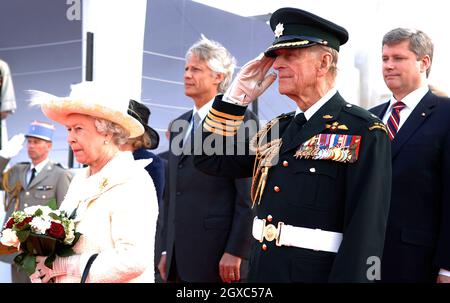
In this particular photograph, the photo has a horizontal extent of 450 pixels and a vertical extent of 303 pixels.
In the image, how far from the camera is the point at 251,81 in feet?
10.0

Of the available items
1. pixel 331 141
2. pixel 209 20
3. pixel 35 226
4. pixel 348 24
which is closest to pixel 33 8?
pixel 209 20

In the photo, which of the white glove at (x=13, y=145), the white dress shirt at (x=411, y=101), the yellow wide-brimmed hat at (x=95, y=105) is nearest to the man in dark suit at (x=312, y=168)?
the yellow wide-brimmed hat at (x=95, y=105)

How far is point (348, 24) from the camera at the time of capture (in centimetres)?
673

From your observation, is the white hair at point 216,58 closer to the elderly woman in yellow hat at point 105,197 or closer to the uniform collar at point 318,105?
the elderly woman in yellow hat at point 105,197

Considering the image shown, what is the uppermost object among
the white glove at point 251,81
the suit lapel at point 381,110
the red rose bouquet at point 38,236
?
the white glove at point 251,81

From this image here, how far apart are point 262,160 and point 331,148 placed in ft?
1.15

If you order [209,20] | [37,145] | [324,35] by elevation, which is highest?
[209,20]

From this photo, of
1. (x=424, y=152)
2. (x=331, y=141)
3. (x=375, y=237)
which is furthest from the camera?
(x=424, y=152)

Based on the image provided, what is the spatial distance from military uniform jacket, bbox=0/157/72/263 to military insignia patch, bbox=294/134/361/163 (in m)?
4.76

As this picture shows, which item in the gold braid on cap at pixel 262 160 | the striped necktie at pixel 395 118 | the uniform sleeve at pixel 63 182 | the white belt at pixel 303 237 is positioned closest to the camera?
the white belt at pixel 303 237

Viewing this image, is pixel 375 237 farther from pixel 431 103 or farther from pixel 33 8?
pixel 33 8

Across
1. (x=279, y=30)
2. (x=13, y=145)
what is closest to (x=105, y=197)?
(x=279, y=30)

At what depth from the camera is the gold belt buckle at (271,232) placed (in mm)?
2770
